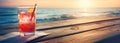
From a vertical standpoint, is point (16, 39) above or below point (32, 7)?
below

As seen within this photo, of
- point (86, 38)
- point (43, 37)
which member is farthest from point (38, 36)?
point (86, 38)

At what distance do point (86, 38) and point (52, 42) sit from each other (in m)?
0.44

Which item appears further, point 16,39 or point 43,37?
point 43,37

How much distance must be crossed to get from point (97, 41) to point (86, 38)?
16cm

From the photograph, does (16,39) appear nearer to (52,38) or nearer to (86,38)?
(52,38)

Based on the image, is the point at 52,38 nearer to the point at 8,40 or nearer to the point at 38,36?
the point at 38,36

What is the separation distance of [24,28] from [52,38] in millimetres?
294

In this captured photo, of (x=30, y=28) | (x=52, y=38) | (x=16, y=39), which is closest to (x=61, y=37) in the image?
(x=52, y=38)

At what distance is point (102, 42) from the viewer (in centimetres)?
268

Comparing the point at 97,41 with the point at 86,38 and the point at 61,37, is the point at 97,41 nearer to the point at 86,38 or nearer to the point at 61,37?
the point at 86,38

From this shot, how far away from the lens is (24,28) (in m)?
2.84

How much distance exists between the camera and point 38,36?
110 inches

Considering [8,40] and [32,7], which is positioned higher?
[32,7]

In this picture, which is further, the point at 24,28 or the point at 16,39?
the point at 24,28
